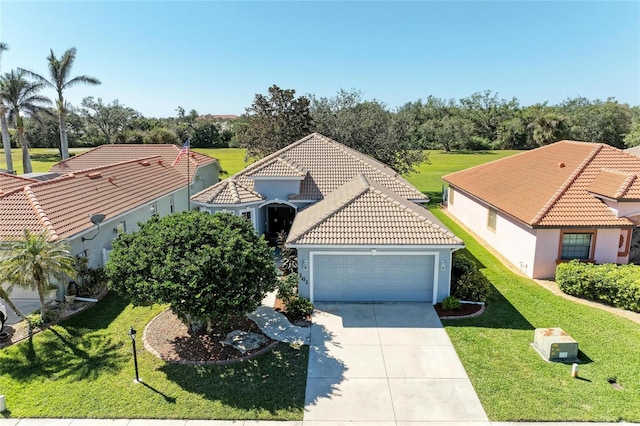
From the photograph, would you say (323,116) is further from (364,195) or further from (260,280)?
(260,280)

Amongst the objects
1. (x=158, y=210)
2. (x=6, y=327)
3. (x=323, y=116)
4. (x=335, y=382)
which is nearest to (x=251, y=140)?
(x=323, y=116)

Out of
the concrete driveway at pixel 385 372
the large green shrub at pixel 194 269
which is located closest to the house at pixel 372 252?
the concrete driveway at pixel 385 372

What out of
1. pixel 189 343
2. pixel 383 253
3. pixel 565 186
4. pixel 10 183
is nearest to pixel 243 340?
pixel 189 343


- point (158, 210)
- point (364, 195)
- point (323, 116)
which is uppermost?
point (323, 116)

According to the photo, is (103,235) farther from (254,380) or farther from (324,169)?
(324,169)

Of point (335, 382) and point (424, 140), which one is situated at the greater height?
point (424, 140)

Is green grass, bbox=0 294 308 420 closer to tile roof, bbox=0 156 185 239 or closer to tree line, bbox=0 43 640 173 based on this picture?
tile roof, bbox=0 156 185 239
